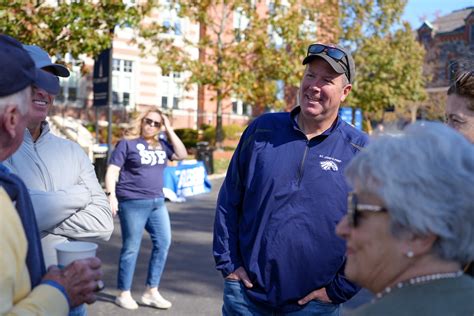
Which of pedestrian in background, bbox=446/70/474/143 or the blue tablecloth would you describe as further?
the blue tablecloth

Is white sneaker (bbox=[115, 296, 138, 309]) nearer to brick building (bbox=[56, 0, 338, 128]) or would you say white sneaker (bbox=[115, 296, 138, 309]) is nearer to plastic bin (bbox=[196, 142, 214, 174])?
plastic bin (bbox=[196, 142, 214, 174])

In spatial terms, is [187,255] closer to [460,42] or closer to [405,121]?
[405,121]

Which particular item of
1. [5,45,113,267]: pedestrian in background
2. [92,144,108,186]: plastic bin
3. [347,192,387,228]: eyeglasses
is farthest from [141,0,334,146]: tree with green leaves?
[347,192,387,228]: eyeglasses

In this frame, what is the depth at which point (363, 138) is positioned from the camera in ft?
11.9

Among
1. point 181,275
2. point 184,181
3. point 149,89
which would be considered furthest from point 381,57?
point 181,275

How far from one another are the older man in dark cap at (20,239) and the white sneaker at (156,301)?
4.73m

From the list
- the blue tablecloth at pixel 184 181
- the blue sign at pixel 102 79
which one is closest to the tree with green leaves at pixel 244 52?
the blue sign at pixel 102 79

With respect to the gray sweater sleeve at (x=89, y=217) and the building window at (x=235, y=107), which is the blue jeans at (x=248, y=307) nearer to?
the gray sweater sleeve at (x=89, y=217)

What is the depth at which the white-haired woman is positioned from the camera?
1776 millimetres

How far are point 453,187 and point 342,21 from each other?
32996 millimetres

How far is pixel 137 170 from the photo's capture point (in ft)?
21.9

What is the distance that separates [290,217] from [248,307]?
0.59 m

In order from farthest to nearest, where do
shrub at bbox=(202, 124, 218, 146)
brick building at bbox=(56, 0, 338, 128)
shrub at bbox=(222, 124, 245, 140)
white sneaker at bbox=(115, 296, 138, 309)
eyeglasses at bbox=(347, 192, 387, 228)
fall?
1. shrub at bbox=(222, 124, 245, 140)
2. shrub at bbox=(202, 124, 218, 146)
3. brick building at bbox=(56, 0, 338, 128)
4. white sneaker at bbox=(115, 296, 138, 309)
5. eyeglasses at bbox=(347, 192, 387, 228)

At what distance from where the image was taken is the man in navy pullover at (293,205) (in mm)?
3367
